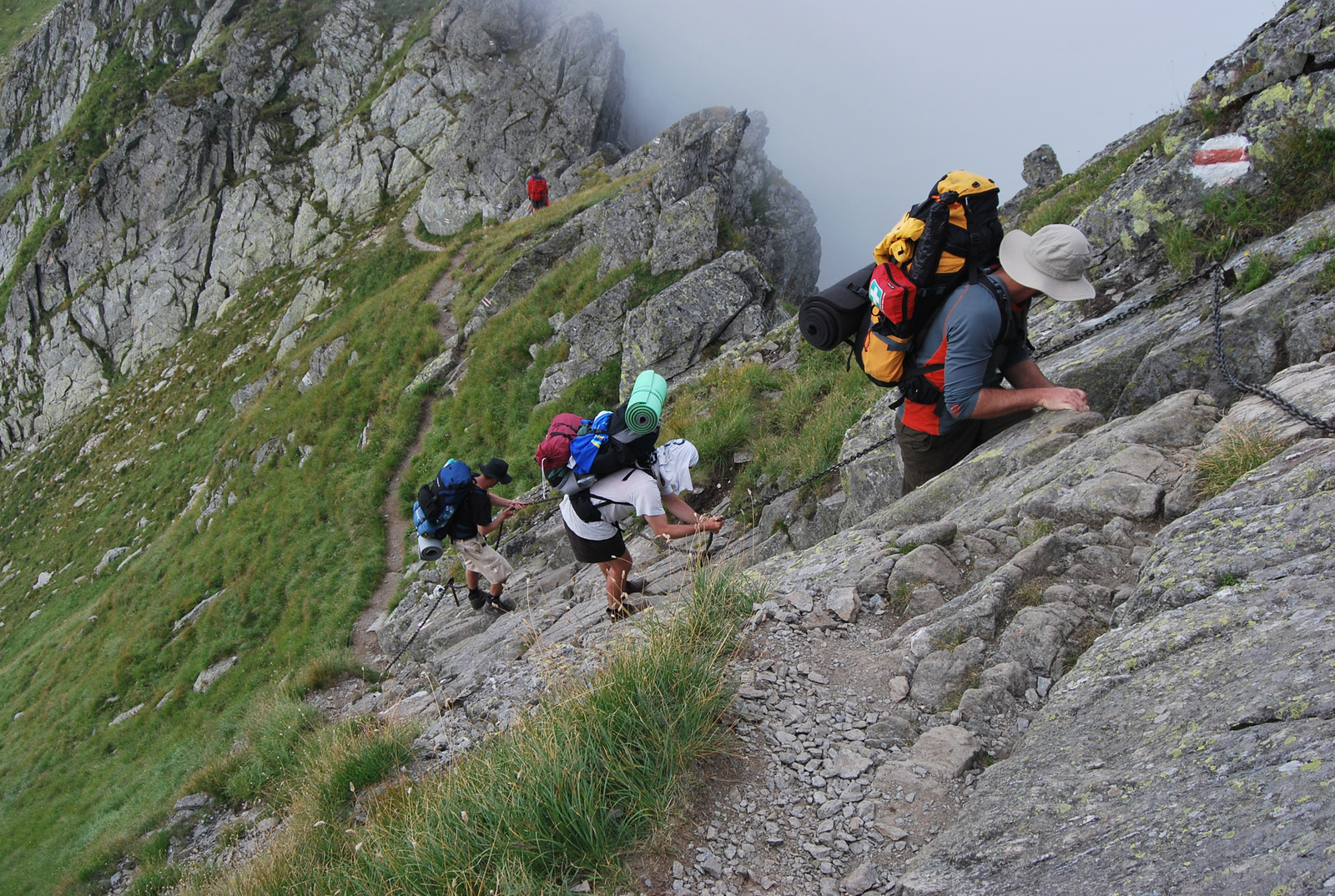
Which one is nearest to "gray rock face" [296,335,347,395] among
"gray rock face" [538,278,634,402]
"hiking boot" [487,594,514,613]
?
"gray rock face" [538,278,634,402]

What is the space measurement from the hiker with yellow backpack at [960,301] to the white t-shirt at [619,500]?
2.41m

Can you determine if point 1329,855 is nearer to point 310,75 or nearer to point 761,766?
point 761,766

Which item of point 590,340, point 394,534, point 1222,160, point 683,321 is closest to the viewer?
point 1222,160

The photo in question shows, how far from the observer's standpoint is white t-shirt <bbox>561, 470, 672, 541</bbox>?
6.98 m

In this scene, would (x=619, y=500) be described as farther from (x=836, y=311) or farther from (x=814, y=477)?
(x=836, y=311)

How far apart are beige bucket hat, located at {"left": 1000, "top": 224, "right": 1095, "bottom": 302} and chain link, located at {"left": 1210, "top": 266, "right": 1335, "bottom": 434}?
3.72 feet

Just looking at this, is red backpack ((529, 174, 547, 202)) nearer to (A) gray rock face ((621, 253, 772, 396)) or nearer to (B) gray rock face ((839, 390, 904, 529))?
(A) gray rock face ((621, 253, 772, 396))

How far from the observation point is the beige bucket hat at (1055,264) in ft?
15.9

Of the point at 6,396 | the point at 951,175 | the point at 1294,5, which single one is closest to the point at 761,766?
the point at 951,175

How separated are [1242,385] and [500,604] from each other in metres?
9.83

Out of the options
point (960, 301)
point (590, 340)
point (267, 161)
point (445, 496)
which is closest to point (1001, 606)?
point (960, 301)

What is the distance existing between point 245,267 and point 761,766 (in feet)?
169

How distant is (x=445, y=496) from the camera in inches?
412

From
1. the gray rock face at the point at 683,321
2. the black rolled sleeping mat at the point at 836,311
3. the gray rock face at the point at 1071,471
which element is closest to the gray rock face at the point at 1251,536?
the gray rock face at the point at 1071,471
